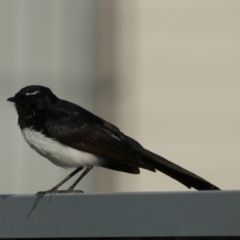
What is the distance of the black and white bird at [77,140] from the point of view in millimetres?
4094

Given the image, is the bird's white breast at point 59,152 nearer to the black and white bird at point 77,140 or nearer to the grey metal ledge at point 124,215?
the black and white bird at point 77,140

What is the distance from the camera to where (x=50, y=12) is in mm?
6906

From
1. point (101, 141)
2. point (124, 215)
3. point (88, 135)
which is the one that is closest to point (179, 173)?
point (101, 141)

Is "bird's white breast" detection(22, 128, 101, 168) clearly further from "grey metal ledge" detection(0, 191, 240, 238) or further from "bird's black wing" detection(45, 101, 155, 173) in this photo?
"grey metal ledge" detection(0, 191, 240, 238)

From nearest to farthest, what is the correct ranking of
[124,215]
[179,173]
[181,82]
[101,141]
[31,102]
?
[124,215]
[179,173]
[101,141]
[31,102]
[181,82]

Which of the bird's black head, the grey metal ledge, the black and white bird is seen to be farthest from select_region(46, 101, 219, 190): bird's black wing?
the grey metal ledge

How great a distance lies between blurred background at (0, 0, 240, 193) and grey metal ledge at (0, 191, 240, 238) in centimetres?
365

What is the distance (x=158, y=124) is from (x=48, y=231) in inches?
153

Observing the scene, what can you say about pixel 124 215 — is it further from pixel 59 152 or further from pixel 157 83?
pixel 157 83

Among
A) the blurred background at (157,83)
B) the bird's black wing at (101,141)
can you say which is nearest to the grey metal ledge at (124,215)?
the bird's black wing at (101,141)

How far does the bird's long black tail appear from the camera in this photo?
3576 millimetres

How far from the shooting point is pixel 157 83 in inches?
243

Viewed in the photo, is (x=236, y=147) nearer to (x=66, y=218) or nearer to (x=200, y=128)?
(x=200, y=128)

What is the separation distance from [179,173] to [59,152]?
92cm
